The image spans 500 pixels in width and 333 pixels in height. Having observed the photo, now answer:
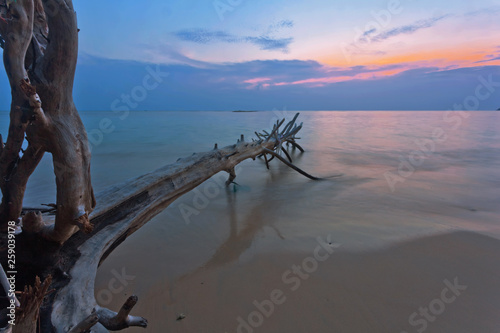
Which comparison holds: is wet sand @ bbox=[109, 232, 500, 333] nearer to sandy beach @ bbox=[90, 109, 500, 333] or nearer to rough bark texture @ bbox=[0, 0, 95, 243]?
sandy beach @ bbox=[90, 109, 500, 333]

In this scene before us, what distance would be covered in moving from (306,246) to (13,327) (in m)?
2.73

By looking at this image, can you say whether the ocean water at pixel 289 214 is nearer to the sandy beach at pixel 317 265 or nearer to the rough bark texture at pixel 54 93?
the sandy beach at pixel 317 265

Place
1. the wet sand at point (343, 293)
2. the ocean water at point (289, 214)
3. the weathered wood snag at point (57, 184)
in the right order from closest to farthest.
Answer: the weathered wood snag at point (57, 184) → the wet sand at point (343, 293) → the ocean water at point (289, 214)

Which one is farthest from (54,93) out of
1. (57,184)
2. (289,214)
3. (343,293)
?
(289,214)

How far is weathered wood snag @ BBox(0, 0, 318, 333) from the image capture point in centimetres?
146

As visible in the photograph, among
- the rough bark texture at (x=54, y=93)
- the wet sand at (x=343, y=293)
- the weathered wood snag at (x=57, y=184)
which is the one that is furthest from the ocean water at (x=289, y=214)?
the rough bark texture at (x=54, y=93)

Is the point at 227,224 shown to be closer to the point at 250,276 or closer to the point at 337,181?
the point at 250,276

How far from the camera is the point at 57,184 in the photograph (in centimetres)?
174

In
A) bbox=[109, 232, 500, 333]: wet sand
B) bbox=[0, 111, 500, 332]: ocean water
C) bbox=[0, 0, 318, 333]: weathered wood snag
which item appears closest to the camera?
bbox=[0, 0, 318, 333]: weathered wood snag

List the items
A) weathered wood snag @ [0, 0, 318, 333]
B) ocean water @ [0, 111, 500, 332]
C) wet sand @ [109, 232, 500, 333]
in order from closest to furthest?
1. weathered wood snag @ [0, 0, 318, 333]
2. wet sand @ [109, 232, 500, 333]
3. ocean water @ [0, 111, 500, 332]

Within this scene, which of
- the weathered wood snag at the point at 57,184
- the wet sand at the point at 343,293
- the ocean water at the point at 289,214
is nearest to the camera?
the weathered wood snag at the point at 57,184

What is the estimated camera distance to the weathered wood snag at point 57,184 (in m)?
1.46

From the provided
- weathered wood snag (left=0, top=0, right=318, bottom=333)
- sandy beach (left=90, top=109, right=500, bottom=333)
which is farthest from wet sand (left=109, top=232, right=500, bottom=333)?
weathered wood snag (left=0, top=0, right=318, bottom=333)

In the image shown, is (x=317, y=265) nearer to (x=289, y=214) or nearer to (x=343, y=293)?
(x=343, y=293)
